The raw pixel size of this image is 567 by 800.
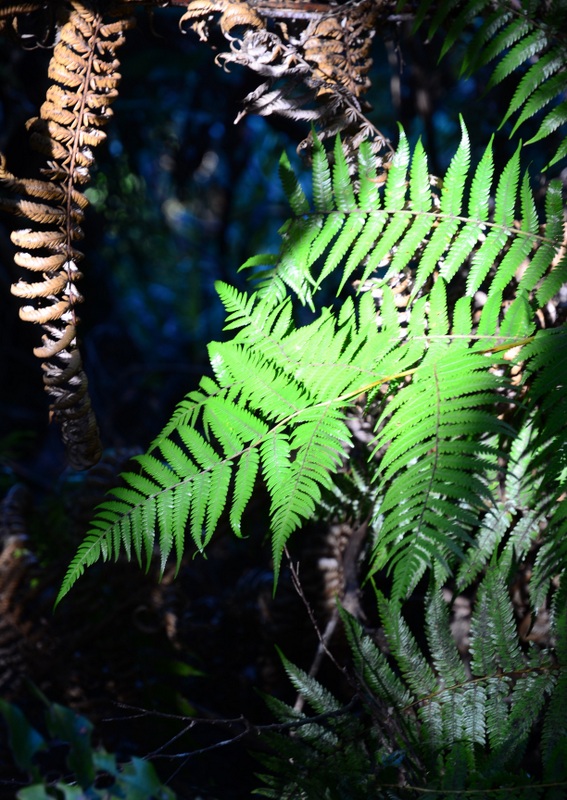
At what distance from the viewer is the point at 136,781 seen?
77 cm

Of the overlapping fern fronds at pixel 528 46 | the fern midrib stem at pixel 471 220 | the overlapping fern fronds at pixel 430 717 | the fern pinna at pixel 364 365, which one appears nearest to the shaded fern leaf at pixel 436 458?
the fern pinna at pixel 364 365

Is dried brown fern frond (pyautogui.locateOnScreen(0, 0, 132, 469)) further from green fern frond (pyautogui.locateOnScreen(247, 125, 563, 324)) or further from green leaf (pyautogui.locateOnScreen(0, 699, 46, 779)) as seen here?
green leaf (pyautogui.locateOnScreen(0, 699, 46, 779))

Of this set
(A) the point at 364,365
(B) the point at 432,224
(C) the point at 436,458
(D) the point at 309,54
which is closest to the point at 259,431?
(A) the point at 364,365

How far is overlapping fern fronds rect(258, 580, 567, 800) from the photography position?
3.51ft

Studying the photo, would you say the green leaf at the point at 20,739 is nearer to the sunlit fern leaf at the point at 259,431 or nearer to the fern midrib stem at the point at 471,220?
the sunlit fern leaf at the point at 259,431

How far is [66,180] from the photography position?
4.36ft

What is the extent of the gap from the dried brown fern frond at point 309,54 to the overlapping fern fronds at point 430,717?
1029 millimetres

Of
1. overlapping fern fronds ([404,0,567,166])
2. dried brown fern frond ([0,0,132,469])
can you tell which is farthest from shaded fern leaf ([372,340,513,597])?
dried brown fern frond ([0,0,132,469])

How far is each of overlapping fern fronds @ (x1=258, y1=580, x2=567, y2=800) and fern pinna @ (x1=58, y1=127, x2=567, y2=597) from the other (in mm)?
141

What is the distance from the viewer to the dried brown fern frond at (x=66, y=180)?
1.30 m

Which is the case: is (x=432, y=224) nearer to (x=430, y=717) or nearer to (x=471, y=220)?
(x=471, y=220)

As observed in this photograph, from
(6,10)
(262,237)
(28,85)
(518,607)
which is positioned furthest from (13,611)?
(262,237)

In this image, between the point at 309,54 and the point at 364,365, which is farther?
the point at 309,54

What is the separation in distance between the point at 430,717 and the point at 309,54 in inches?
55.3
